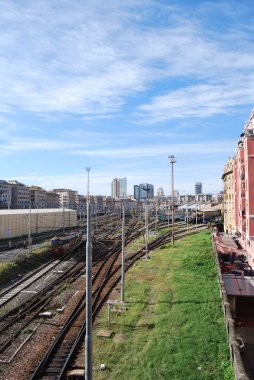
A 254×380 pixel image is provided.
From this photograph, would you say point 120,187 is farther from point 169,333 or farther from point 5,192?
point 5,192

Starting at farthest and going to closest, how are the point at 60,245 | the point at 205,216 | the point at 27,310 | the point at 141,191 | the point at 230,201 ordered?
the point at 205,216, the point at 230,201, the point at 60,245, the point at 141,191, the point at 27,310

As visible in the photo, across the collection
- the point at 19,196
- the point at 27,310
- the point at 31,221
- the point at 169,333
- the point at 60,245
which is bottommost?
the point at 27,310

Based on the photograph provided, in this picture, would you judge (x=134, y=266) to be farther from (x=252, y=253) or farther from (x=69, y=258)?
(x=252, y=253)

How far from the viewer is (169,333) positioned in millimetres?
17062

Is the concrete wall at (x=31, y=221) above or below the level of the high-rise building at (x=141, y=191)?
below

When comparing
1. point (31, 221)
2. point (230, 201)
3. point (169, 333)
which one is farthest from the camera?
point (230, 201)

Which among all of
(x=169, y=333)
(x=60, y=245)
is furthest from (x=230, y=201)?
(x=169, y=333)

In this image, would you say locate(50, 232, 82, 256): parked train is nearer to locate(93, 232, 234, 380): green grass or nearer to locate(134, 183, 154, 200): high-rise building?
locate(134, 183, 154, 200): high-rise building

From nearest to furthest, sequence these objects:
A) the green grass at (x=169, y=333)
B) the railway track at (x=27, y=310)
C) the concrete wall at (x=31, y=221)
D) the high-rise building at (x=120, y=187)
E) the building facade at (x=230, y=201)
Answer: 1. the green grass at (x=169, y=333)
2. the railway track at (x=27, y=310)
3. the high-rise building at (x=120, y=187)
4. the concrete wall at (x=31, y=221)
5. the building facade at (x=230, y=201)

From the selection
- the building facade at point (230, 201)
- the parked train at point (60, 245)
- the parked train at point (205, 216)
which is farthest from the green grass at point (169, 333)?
the parked train at point (205, 216)

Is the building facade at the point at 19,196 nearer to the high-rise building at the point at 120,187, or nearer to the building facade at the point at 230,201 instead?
the building facade at the point at 230,201

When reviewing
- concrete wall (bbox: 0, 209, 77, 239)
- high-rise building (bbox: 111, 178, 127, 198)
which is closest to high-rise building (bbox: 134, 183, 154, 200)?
high-rise building (bbox: 111, 178, 127, 198)

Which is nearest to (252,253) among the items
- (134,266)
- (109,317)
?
(134,266)

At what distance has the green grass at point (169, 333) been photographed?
14.2 metres
